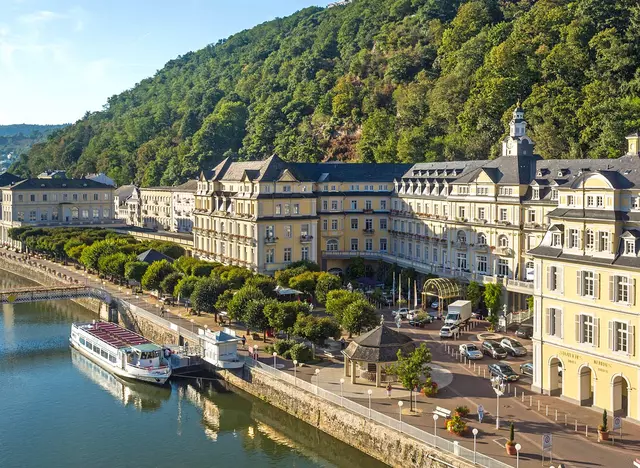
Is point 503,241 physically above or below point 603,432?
above

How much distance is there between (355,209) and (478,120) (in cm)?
2385

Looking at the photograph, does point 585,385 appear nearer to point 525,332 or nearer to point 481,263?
point 525,332

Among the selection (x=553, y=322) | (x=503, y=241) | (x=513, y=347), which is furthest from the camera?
(x=503, y=241)

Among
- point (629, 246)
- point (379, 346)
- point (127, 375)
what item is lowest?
point (127, 375)

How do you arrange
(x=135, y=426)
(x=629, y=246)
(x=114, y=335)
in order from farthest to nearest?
(x=114, y=335) < (x=135, y=426) < (x=629, y=246)

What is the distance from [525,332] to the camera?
46625mm

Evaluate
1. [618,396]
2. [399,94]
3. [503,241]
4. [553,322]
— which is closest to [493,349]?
[553,322]

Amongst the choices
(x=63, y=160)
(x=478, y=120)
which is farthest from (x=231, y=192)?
(x=63, y=160)

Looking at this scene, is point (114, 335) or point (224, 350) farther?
point (114, 335)

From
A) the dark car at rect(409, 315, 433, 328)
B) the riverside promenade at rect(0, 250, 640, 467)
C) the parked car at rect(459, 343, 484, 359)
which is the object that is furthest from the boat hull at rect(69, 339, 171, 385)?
the parked car at rect(459, 343, 484, 359)

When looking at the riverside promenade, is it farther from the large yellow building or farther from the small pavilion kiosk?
the large yellow building

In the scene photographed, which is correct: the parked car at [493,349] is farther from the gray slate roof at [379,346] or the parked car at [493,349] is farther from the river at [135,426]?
the river at [135,426]

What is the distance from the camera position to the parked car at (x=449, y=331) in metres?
46.7

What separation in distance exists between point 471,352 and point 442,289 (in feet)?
39.7
